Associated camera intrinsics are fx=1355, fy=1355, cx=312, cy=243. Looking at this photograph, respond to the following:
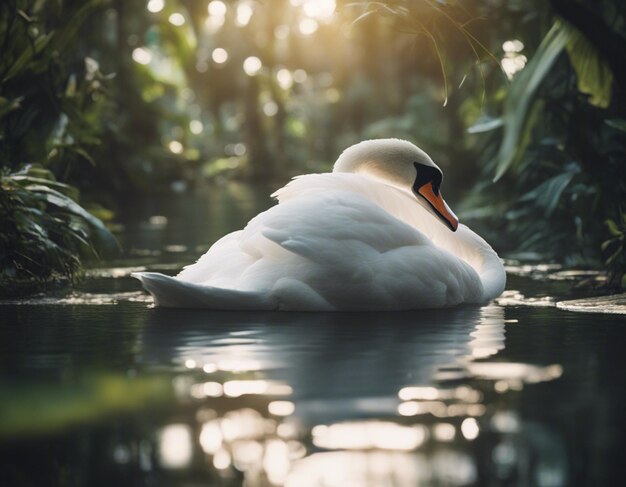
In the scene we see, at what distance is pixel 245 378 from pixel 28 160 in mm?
5321

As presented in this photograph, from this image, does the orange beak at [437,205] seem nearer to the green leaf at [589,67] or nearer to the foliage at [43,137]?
the green leaf at [589,67]

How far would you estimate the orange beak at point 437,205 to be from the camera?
922 cm

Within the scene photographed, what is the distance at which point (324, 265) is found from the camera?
774cm

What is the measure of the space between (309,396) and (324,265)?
2.55 metres

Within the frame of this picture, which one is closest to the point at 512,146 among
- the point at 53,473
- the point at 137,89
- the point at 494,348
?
the point at 494,348

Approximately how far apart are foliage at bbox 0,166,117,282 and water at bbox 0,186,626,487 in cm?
52

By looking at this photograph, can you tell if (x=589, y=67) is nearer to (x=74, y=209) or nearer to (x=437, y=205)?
(x=437, y=205)

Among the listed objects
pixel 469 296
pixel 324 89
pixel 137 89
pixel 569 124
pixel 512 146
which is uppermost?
A: pixel 324 89

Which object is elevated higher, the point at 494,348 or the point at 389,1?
the point at 389,1

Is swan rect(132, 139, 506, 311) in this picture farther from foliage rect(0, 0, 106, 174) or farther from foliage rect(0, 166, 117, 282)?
foliage rect(0, 0, 106, 174)

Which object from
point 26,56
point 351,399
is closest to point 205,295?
point 351,399

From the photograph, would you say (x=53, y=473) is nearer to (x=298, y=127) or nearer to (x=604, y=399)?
(x=604, y=399)

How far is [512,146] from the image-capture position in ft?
22.2

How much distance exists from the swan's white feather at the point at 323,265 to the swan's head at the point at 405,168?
0.94 metres
